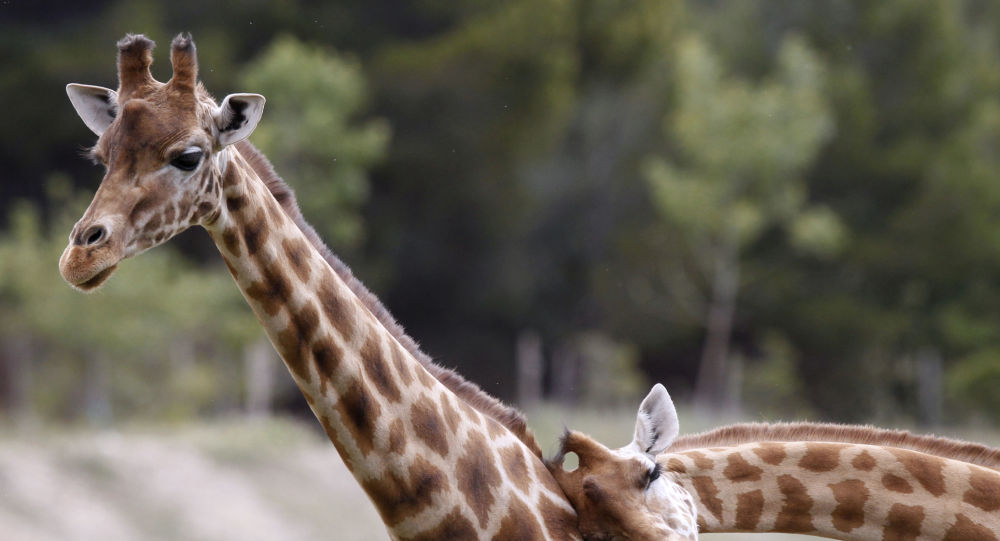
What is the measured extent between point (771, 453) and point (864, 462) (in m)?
0.39

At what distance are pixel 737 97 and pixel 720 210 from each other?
2756 millimetres

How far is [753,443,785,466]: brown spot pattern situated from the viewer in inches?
218

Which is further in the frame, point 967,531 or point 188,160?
point 967,531

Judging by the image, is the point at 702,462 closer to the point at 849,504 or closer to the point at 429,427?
the point at 849,504

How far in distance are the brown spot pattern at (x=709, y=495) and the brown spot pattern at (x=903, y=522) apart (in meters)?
0.71

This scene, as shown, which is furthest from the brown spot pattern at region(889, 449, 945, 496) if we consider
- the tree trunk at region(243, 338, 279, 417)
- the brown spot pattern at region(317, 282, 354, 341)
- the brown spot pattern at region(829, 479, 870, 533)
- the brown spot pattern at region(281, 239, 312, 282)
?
the tree trunk at region(243, 338, 279, 417)

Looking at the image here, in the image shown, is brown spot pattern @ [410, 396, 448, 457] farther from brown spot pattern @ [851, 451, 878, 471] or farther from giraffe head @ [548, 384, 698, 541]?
brown spot pattern @ [851, 451, 878, 471]

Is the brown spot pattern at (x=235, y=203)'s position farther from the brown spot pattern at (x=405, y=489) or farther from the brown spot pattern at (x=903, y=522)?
the brown spot pattern at (x=903, y=522)

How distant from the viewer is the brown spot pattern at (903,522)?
5363mm

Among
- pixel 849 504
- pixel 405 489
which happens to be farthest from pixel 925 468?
pixel 405 489

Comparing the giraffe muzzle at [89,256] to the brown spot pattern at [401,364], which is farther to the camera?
the brown spot pattern at [401,364]

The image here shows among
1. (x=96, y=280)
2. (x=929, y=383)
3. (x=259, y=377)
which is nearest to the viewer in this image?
(x=96, y=280)

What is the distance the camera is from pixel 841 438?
18.8ft

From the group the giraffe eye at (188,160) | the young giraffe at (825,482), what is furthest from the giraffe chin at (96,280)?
the young giraffe at (825,482)
